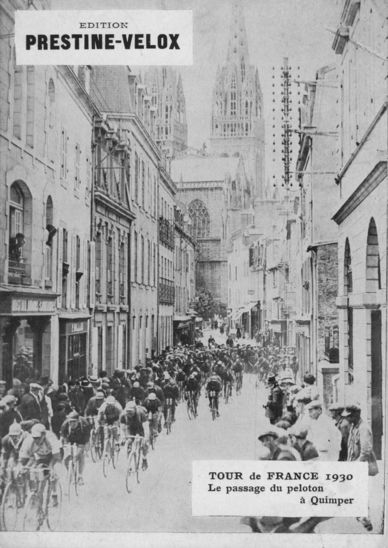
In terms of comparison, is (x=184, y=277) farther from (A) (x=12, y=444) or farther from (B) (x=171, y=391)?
(A) (x=12, y=444)

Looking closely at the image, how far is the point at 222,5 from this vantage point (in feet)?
22.9

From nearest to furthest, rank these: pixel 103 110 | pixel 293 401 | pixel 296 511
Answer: pixel 296 511, pixel 293 401, pixel 103 110

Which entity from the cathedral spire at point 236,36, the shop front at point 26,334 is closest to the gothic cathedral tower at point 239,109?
the cathedral spire at point 236,36

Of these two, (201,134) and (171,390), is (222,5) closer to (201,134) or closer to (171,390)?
(201,134)

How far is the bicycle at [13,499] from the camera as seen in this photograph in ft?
21.7

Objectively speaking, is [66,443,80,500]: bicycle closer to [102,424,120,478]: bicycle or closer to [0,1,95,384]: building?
[102,424,120,478]: bicycle

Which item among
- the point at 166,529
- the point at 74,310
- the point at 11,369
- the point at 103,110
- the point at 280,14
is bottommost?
the point at 166,529

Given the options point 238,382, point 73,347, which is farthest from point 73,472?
point 238,382

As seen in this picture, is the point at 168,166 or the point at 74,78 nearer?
the point at 74,78

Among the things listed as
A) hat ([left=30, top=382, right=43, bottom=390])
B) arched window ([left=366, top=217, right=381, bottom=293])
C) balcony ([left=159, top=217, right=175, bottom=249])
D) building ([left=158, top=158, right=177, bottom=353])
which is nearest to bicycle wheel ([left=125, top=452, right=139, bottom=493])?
hat ([left=30, top=382, right=43, bottom=390])

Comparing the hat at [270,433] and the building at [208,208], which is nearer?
the hat at [270,433]

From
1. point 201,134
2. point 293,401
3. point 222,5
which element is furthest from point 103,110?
point 293,401

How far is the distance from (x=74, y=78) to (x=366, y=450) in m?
Answer: 4.32

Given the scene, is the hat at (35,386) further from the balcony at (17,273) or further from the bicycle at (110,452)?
the balcony at (17,273)
